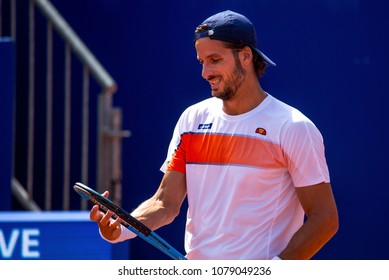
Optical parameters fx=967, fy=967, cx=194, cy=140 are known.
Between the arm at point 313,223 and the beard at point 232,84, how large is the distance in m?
0.47

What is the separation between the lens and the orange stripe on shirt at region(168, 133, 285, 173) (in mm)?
3697

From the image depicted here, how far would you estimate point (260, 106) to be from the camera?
3.79m

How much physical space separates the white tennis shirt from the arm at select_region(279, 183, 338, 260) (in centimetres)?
5

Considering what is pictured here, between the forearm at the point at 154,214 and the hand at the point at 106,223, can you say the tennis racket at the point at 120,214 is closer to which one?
the hand at the point at 106,223

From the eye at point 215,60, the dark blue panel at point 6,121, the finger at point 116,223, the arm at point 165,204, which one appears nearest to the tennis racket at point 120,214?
the finger at point 116,223

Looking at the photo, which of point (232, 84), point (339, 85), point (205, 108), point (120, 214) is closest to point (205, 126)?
point (205, 108)

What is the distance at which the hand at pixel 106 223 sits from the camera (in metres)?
3.66

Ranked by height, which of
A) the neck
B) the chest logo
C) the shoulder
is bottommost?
the chest logo

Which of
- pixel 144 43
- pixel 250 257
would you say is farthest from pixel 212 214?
pixel 144 43

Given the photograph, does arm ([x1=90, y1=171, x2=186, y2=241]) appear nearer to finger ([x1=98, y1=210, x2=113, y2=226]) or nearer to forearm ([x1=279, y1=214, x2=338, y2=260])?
finger ([x1=98, y1=210, x2=113, y2=226])

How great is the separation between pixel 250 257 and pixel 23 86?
385 centimetres

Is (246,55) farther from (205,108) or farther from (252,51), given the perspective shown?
(205,108)

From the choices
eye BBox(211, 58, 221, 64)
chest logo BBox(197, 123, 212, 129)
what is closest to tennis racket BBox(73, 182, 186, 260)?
chest logo BBox(197, 123, 212, 129)

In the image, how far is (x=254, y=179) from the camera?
3.70 metres
